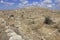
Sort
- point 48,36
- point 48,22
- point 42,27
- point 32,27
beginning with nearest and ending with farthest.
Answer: point 48,36 < point 32,27 < point 42,27 < point 48,22

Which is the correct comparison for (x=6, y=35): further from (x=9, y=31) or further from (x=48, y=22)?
(x=48, y=22)

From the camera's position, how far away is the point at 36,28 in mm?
17766

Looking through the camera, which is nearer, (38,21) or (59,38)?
(59,38)

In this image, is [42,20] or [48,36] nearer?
[48,36]

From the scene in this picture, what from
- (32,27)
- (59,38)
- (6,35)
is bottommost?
(59,38)

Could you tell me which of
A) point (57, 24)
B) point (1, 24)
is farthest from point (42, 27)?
point (1, 24)

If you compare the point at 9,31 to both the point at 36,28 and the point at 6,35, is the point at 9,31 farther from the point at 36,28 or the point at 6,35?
the point at 36,28

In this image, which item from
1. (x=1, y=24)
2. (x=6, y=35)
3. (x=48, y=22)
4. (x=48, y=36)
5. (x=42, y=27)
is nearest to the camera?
(x=6, y=35)

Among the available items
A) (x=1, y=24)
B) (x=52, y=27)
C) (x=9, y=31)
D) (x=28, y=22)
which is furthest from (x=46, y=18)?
(x=9, y=31)

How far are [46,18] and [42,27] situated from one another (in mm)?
2423

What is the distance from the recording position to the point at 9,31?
1162cm

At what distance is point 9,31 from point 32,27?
6.10 m

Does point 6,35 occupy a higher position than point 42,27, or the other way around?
point 6,35

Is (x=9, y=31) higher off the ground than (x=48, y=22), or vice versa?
(x=9, y=31)
